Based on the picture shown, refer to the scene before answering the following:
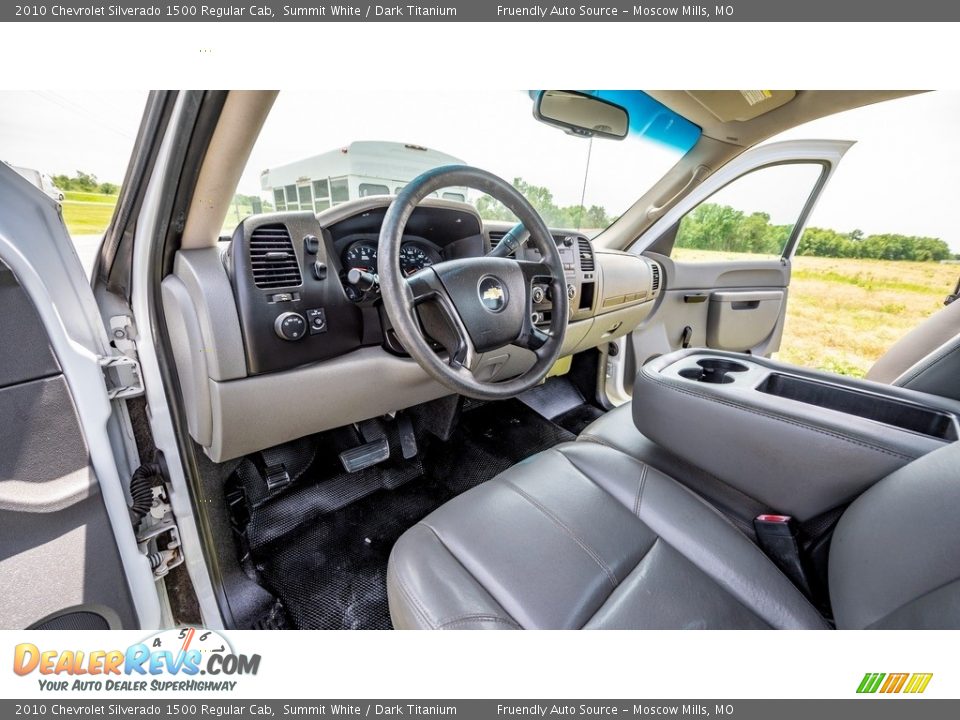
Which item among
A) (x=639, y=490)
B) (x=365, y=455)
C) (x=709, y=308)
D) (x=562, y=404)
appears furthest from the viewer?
(x=709, y=308)

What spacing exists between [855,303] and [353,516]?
2240 mm

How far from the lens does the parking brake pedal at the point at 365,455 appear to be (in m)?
1.59

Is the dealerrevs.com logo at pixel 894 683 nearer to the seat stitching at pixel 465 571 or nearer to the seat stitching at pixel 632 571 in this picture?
the seat stitching at pixel 632 571

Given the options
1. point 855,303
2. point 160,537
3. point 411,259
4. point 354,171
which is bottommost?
point 160,537

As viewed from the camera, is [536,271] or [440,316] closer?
[440,316]

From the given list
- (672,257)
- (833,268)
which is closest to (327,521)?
Result: (672,257)

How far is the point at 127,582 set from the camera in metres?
0.93

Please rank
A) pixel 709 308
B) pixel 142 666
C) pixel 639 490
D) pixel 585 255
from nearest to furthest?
1. pixel 142 666
2. pixel 639 490
3. pixel 585 255
4. pixel 709 308

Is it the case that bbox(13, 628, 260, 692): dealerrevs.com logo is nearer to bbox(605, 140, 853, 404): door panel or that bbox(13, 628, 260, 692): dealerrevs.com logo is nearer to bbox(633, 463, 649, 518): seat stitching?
bbox(633, 463, 649, 518): seat stitching

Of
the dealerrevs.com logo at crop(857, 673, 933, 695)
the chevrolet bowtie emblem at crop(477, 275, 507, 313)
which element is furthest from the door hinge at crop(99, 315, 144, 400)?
the dealerrevs.com logo at crop(857, 673, 933, 695)

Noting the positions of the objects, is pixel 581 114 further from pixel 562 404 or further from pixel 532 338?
pixel 562 404

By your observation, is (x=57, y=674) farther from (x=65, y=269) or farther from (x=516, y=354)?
(x=516, y=354)

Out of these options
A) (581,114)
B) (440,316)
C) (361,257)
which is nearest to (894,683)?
(440,316)

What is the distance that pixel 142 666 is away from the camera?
0.75m
